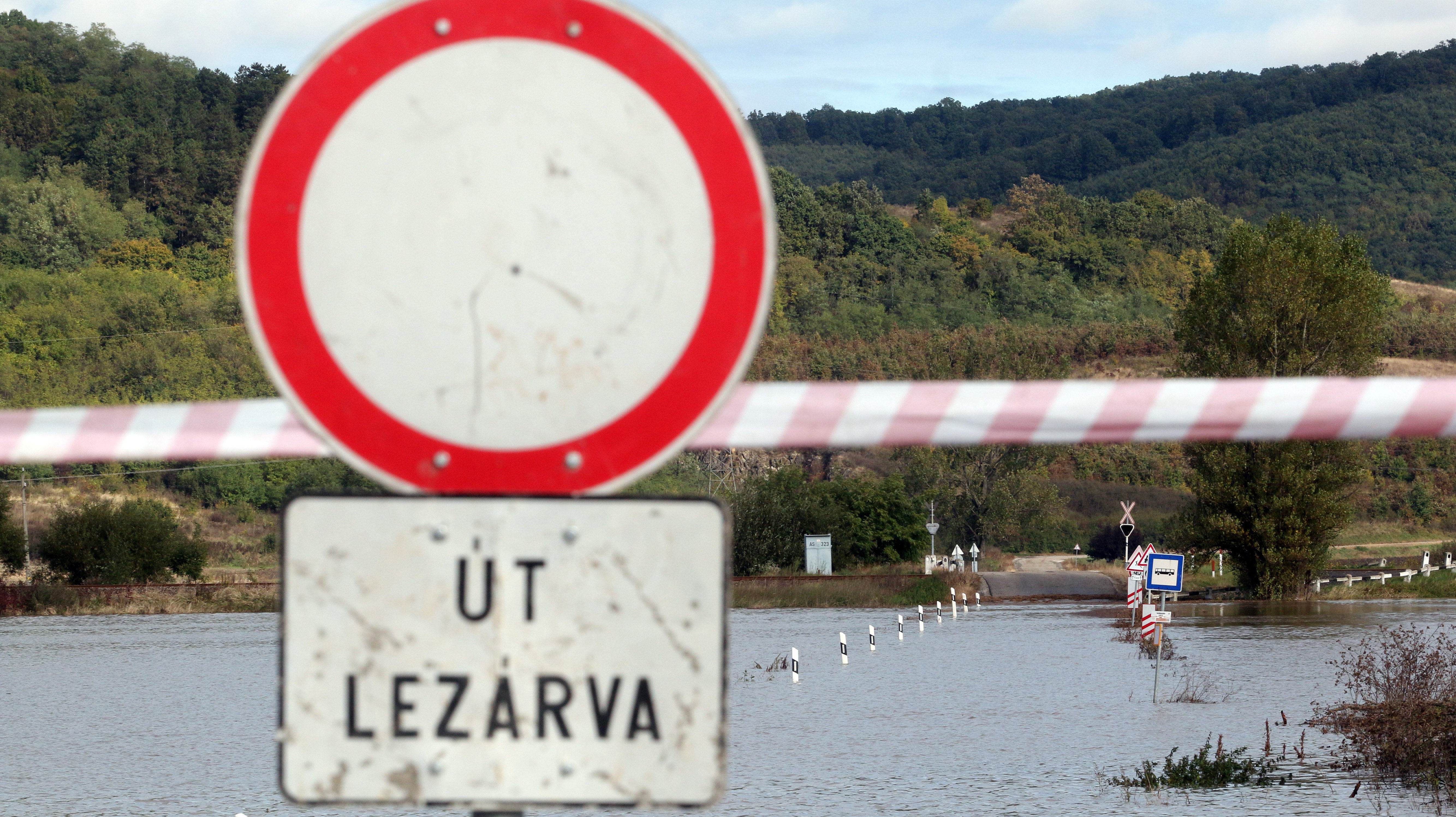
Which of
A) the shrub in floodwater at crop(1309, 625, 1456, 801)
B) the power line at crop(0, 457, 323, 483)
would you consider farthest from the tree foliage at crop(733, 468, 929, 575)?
the shrub in floodwater at crop(1309, 625, 1456, 801)

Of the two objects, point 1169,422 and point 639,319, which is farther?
Result: point 1169,422

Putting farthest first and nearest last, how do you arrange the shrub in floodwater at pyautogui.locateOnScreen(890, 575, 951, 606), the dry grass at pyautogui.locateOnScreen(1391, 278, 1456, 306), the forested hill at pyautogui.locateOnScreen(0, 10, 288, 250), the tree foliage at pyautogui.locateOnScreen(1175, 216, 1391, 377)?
the dry grass at pyautogui.locateOnScreen(1391, 278, 1456, 306), the forested hill at pyautogui.locateOnScreen(0, 10, 288, 250), the shrub in floodwater at pyautogui.locateOnScreen(890, 575, 951, 606), the tree foliage at pyautogui.locateOnScreen(1175, 216, 1391, 377)

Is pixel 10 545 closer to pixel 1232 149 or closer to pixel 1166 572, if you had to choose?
pixel 1166 572

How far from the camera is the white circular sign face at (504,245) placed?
1808mm

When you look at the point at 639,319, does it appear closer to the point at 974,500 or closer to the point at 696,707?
the point at 696,707

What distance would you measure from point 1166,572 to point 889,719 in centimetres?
556

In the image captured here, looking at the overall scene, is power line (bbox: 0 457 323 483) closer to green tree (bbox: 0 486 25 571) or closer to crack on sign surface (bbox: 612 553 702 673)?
green tree (bbox: 0 486 25 571)

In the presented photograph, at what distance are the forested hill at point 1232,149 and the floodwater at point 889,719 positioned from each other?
4683 inches


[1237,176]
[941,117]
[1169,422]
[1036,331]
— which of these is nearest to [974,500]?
[1036,331]

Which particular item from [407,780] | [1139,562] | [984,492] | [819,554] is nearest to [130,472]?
[819,554]

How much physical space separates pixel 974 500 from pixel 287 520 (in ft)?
243

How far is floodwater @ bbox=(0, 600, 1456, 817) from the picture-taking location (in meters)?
20.2

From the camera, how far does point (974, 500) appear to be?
245ft

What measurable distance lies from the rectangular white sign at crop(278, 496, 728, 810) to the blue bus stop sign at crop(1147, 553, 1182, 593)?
24721 mm
